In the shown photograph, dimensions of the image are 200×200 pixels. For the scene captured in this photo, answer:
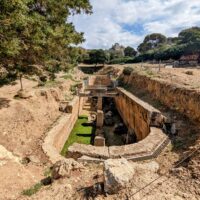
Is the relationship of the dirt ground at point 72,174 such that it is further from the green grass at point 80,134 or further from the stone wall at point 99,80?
the stone wall at point 99,80

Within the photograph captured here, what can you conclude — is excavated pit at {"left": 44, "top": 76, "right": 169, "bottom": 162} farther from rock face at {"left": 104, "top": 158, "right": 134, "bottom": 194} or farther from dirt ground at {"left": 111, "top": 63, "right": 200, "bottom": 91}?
dirt ground at {"left": 111, "top": 63, "right": 200, "bottom": 91}

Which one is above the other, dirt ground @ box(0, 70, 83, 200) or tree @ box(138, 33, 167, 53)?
tree @ box(138, 33, 167, 53)

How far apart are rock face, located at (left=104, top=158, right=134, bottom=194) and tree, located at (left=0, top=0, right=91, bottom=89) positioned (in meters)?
4.32

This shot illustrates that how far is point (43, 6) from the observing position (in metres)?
8.30

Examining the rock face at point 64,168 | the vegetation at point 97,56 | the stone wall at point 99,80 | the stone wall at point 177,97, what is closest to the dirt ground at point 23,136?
the rock face at point 64,168

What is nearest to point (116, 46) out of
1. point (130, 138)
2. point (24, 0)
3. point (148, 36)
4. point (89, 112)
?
point (148, 36)

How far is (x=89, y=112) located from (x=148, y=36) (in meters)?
78.5

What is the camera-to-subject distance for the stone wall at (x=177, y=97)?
9547mm

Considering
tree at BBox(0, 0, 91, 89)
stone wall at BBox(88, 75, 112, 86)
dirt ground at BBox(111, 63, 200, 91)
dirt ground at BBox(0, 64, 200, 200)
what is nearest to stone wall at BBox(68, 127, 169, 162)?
dirt ground at BBox(0, 64, 200, 200)

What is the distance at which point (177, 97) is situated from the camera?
37.5 ft

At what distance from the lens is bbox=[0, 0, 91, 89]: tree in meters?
5.91

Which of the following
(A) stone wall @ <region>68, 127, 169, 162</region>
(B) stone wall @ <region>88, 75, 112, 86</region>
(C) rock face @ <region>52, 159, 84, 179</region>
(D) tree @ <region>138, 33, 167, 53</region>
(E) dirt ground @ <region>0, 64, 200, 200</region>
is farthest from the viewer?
(D) tree @ <region>138, 33, 167, 53</region>

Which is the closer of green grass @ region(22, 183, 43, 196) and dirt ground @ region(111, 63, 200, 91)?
green grass @ region(22, 183, 43, 196)

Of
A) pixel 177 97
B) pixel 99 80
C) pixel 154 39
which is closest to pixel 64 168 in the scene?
pixel 177 97
